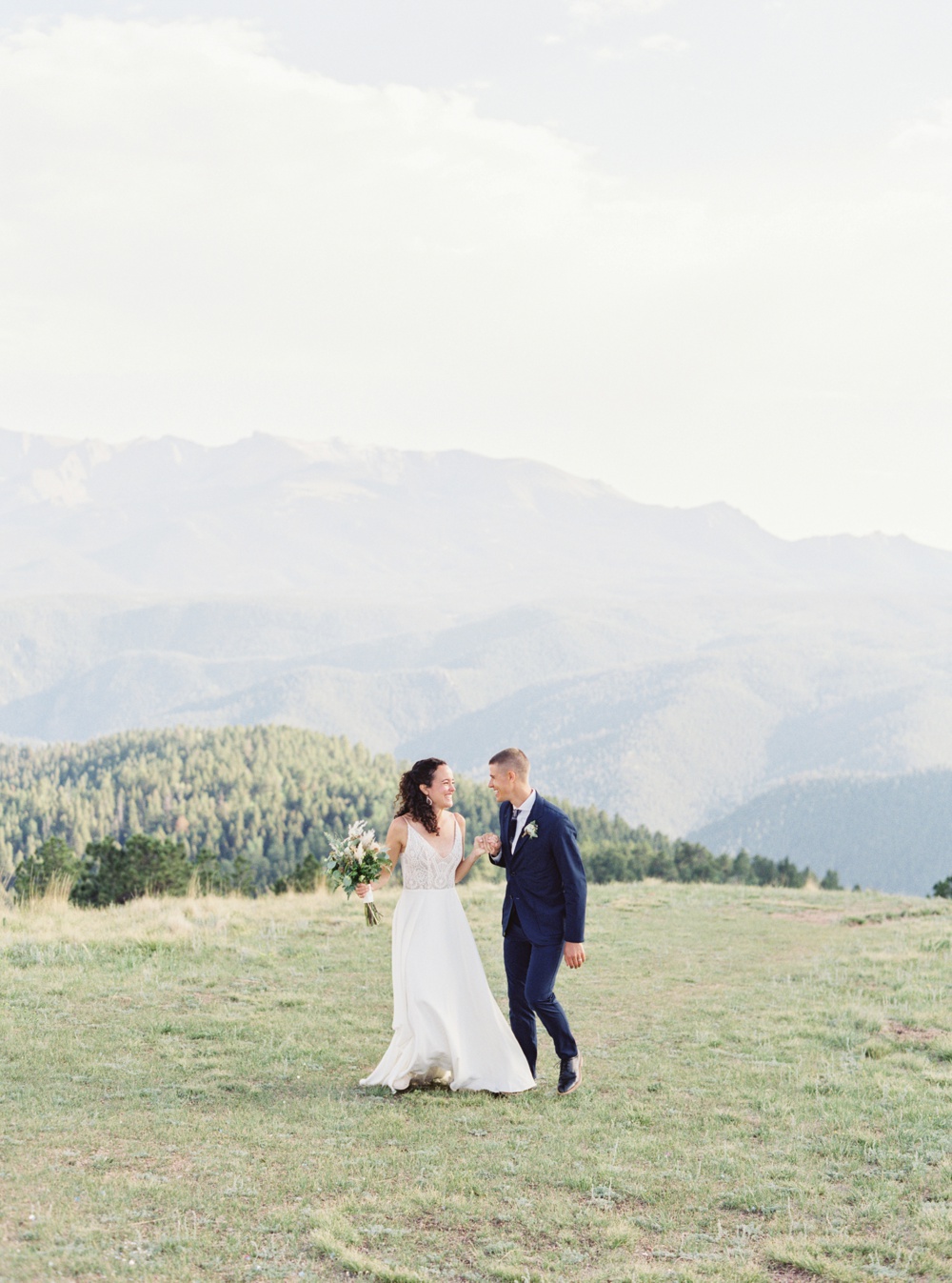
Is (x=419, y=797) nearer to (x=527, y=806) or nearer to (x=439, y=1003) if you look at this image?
(x=527, y=806)

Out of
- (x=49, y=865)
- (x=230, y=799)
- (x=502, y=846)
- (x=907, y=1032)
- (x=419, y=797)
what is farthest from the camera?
(x=230, y=799)

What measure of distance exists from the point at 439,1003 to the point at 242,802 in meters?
89.9

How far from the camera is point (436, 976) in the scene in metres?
8.48

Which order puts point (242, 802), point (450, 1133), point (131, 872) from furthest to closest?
point (242, 802), point (131, 872), point (450, 1133)

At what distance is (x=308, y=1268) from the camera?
205 inches

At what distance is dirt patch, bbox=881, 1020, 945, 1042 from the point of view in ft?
35.3

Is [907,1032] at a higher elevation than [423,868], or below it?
below

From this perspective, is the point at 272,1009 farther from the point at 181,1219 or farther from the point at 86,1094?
the point at 181,1219

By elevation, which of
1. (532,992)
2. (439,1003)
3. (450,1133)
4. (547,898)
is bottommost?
(450,1133)

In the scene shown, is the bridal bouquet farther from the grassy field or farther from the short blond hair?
the grassy field

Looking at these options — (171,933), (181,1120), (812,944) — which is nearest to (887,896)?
(812,944)

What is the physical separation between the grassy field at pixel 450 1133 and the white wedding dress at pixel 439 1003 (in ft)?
0.81

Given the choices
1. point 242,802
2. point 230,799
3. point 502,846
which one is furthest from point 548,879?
point 230,799

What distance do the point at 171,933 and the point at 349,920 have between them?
11.8 ft
